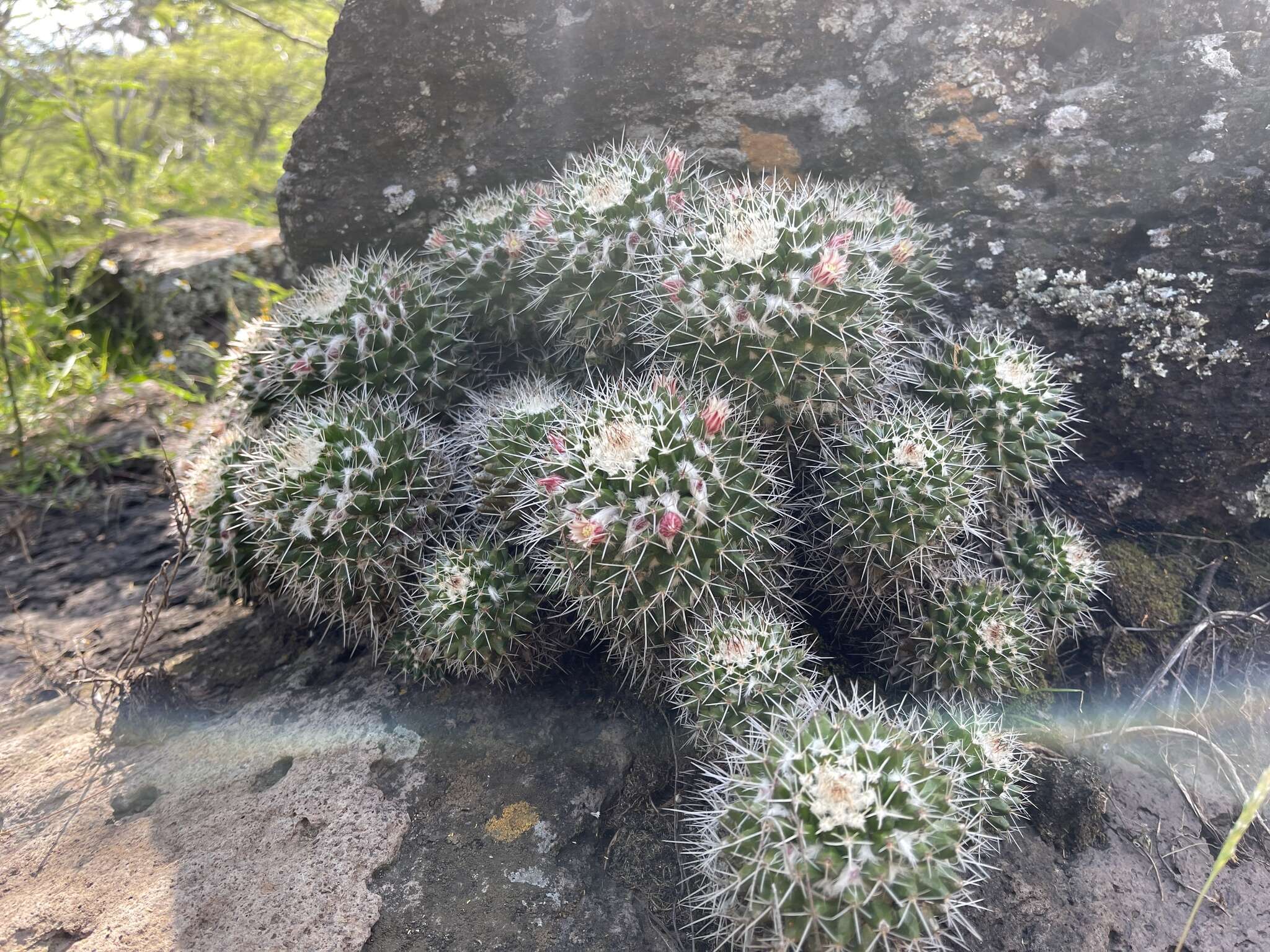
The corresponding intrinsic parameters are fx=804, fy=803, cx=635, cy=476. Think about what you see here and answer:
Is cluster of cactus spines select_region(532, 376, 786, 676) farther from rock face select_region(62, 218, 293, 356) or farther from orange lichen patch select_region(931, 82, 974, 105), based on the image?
rock face select_region(62, 218, 293, 356)

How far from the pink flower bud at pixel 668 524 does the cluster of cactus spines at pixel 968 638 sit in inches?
39.2

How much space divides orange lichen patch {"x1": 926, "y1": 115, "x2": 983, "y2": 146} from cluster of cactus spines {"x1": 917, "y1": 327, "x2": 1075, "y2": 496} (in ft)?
3.65

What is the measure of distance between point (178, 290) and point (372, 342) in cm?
384

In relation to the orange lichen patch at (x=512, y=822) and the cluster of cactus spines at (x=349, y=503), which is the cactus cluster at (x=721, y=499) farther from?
the orange lichen patch at (x=512, y=822)

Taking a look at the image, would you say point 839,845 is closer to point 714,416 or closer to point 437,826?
point 714,416

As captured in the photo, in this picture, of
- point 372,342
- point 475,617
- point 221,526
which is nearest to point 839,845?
point 475,617

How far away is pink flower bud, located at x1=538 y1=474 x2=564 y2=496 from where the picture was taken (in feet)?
7.72

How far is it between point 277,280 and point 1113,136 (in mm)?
5627

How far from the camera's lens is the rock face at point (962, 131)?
10.5ft

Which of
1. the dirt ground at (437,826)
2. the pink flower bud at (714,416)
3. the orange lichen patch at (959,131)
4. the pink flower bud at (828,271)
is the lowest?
the dirt ground at (437,826)

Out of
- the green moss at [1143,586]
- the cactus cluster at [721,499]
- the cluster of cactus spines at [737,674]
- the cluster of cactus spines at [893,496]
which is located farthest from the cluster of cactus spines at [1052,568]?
the cluster of cactus spines at [737,674]

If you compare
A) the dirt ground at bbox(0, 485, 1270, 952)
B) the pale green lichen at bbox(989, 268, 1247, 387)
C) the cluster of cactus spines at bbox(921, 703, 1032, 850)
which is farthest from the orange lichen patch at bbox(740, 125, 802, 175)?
the cluster of cactus spines at bbox(921, 703, 1032, 850)

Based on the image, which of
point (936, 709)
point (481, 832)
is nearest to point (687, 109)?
point (936, 709)

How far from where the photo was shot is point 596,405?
8.34 ft
